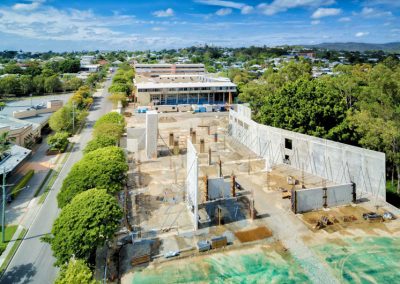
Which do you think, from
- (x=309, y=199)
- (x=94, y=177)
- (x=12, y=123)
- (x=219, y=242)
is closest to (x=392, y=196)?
(x=309, y=199)

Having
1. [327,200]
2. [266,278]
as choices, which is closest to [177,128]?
[327,200]

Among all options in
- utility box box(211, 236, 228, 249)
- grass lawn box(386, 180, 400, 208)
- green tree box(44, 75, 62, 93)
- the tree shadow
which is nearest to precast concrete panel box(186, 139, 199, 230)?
utility box box(211, 236, 228, 249)

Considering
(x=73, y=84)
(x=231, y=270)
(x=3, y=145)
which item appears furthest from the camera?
(x=73, y=84)

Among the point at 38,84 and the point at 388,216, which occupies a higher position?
the point at 38,84

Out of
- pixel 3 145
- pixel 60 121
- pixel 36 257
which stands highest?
pixel 60 121

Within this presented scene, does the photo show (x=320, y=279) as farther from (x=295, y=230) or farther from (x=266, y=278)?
(x=295, y=230)

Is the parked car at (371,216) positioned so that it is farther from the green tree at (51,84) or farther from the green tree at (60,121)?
the green tree at (51,84)

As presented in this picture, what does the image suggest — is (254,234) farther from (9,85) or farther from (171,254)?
(9,85)

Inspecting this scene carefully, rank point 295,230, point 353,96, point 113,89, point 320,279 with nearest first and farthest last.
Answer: point 320,279
point 295,230
point 353,96
point 113,89

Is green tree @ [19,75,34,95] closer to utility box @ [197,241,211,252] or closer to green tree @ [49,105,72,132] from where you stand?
green tree @ [49,105,72,132]
